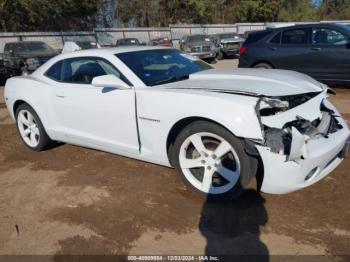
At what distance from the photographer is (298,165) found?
312cm

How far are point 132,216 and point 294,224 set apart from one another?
1.45m

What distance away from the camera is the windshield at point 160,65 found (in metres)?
4.19

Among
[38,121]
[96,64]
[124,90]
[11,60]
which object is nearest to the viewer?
[124,90]

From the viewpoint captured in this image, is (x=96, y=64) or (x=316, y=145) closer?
(x=316, y=145)

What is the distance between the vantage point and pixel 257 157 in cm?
328

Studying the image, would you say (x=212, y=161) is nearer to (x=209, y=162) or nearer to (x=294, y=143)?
(x=209, y=162)

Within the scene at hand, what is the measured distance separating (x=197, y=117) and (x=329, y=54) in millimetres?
6386

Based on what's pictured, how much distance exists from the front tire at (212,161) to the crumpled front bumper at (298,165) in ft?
0.53

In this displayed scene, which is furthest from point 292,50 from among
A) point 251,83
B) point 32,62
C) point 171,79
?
point 32,62

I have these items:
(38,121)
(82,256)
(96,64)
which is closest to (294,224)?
(82,256)

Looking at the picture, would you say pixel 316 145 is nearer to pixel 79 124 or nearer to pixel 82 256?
pixel 82 256

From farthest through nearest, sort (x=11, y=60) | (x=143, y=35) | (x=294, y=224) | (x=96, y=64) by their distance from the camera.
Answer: (x=143, y=35), (x=11, y=60), (x=96, y=64), (x=294, y=224)

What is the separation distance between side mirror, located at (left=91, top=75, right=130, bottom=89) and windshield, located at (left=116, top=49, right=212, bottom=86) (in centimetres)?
24

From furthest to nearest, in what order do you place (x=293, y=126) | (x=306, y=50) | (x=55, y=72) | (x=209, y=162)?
(x=306, y=50) < (x=55, y=72) < (x=209, y=162) < (x=293, y=126)
